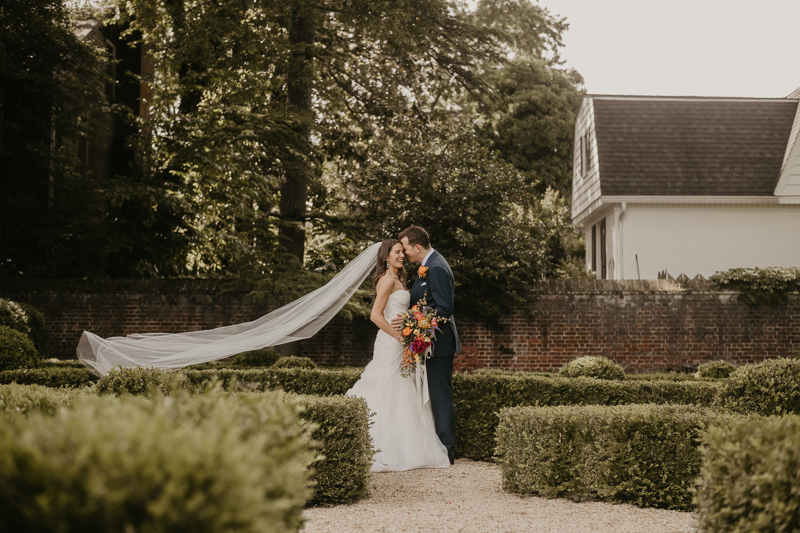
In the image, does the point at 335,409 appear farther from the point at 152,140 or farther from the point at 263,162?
the point at 152,140

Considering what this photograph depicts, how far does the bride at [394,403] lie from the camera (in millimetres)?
6879

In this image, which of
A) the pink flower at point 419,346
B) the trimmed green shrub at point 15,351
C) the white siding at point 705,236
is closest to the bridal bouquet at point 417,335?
the pink flower at point 419,346

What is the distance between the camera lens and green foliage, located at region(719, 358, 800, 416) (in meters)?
5.33

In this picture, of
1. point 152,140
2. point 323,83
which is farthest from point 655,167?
point 152,140

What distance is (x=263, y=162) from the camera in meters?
14.0

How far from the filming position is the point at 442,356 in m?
7.30

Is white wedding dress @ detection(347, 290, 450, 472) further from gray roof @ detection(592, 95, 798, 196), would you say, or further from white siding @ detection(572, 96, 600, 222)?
white siding @ detection(572, 96, 600, 222)

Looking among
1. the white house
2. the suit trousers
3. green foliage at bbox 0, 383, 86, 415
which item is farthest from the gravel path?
the white house

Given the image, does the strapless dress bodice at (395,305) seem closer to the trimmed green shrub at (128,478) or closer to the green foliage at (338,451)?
the green foliage at (338,451)

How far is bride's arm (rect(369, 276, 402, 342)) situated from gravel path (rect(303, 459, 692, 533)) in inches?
68.6

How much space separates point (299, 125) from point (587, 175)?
32.8ft

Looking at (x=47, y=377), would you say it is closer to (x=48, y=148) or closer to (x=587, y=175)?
(x=48, y=148)

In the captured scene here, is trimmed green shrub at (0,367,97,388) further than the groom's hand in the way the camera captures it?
Yes

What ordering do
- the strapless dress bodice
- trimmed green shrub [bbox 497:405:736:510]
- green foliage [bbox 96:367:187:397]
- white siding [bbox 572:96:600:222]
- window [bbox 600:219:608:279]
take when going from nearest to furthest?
trimmed green shrub [bbox 497:405:736:510], green foliage [bbox 96:367:187:397], the strapless dress bodice, white siding [bbox 572:96:600:222], window [bbox 600:219:608:279]
